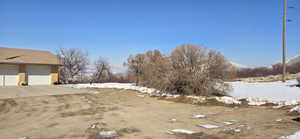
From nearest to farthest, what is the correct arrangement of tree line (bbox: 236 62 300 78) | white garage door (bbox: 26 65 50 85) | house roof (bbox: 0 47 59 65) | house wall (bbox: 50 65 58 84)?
house roof (bbox: 0 47 59 65)
white garage door (bbox: 26 65 50 85)
house wall (bbox: 50 65 58 84)
tree line (bbox: 236 62 300 78)

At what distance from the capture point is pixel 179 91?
12.6 m

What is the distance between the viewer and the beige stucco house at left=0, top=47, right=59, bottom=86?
56.3ft

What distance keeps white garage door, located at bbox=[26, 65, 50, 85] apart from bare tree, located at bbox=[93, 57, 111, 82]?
8.63m

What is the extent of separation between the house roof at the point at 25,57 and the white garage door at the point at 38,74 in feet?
2.04

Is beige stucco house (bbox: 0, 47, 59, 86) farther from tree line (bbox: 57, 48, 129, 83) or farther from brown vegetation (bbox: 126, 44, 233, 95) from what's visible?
brown vegetation (bbox: 126, 44, 233, 95)

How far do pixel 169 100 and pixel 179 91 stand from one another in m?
1.71

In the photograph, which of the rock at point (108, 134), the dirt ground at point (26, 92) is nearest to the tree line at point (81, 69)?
the dirt ground at point (26, 92)

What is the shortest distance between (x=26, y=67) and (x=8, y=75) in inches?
65.7

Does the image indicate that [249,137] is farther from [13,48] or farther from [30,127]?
[13,48]

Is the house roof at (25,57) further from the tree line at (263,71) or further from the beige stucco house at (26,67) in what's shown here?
the tree line at (263,71)

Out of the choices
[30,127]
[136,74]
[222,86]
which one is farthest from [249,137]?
[136,74]

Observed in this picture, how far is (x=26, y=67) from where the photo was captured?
18.4 m

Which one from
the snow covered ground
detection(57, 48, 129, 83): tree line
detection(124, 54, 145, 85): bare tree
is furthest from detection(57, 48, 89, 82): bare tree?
the snow covered ground

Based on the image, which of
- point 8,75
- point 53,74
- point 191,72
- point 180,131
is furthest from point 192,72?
point 8,75
